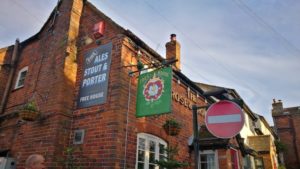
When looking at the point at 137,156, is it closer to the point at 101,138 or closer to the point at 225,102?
the point at 101,138

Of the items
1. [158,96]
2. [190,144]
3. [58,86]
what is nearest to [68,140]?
[58,86]

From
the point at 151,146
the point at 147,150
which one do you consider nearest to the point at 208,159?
the point at 151,146

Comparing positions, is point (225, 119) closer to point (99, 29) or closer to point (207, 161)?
point (99, 29)

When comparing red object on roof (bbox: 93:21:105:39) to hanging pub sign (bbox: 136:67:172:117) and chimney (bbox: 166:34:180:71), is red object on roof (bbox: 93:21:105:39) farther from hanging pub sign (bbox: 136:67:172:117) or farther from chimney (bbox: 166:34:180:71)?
chimney (bbox: 166:34:180:71)

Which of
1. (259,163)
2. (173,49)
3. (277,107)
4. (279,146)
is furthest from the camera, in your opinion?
(277,107)

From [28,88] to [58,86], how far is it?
217cm

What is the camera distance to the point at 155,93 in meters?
6.33

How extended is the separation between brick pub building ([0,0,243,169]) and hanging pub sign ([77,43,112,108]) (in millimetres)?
41

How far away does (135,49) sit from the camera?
8.08 m

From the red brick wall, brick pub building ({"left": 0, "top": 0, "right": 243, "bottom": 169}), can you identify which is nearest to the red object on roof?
brick pub building ({"left": 0, "top": 0, "right": 243, "bottom": 169})

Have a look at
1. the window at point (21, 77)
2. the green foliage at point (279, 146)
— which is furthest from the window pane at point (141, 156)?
the green foliage at point (279, 146)

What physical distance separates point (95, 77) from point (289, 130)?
25.0m

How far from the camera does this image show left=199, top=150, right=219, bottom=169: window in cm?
984

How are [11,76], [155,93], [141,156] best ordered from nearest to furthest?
[155,93] < [141,156] < [11,76]
